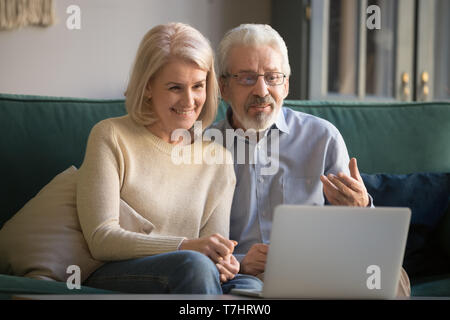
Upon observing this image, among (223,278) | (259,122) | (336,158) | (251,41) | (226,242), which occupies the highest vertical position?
(251,41)

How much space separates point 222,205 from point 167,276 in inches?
15.8

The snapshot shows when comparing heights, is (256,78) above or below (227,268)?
above

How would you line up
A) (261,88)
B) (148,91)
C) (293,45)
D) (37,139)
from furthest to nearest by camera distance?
(293,45) → (37,139) → (261,88) → (148,91)

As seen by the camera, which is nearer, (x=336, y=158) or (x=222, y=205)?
(x=222, y=205)

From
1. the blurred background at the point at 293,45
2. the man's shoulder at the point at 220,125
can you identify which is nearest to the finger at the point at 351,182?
the man's shoulder at the point at 220,125

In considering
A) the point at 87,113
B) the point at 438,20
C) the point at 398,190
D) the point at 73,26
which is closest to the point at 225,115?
the point at 87,113

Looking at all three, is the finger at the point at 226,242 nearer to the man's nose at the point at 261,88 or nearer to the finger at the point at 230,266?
the finger at the point at 230,266

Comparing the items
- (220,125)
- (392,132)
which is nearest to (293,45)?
(392,132)

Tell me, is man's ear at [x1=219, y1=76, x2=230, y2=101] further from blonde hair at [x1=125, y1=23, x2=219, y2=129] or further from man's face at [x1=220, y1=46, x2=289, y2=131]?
blonde hair at [x1=125, y1=23, x2=219, y2=129]

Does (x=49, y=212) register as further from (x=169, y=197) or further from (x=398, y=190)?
(x=398, y=190)

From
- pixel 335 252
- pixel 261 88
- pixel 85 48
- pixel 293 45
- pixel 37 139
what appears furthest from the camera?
pixel 293 45

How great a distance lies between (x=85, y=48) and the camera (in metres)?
3.11

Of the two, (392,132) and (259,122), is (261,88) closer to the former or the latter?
(259,122)

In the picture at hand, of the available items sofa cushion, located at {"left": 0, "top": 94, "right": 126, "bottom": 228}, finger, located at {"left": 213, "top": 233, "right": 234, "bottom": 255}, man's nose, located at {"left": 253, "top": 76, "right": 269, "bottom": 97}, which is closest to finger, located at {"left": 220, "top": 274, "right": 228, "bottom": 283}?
finger, located at {"left": 213, "top": 233, "right": 234, "bottom": 255}
